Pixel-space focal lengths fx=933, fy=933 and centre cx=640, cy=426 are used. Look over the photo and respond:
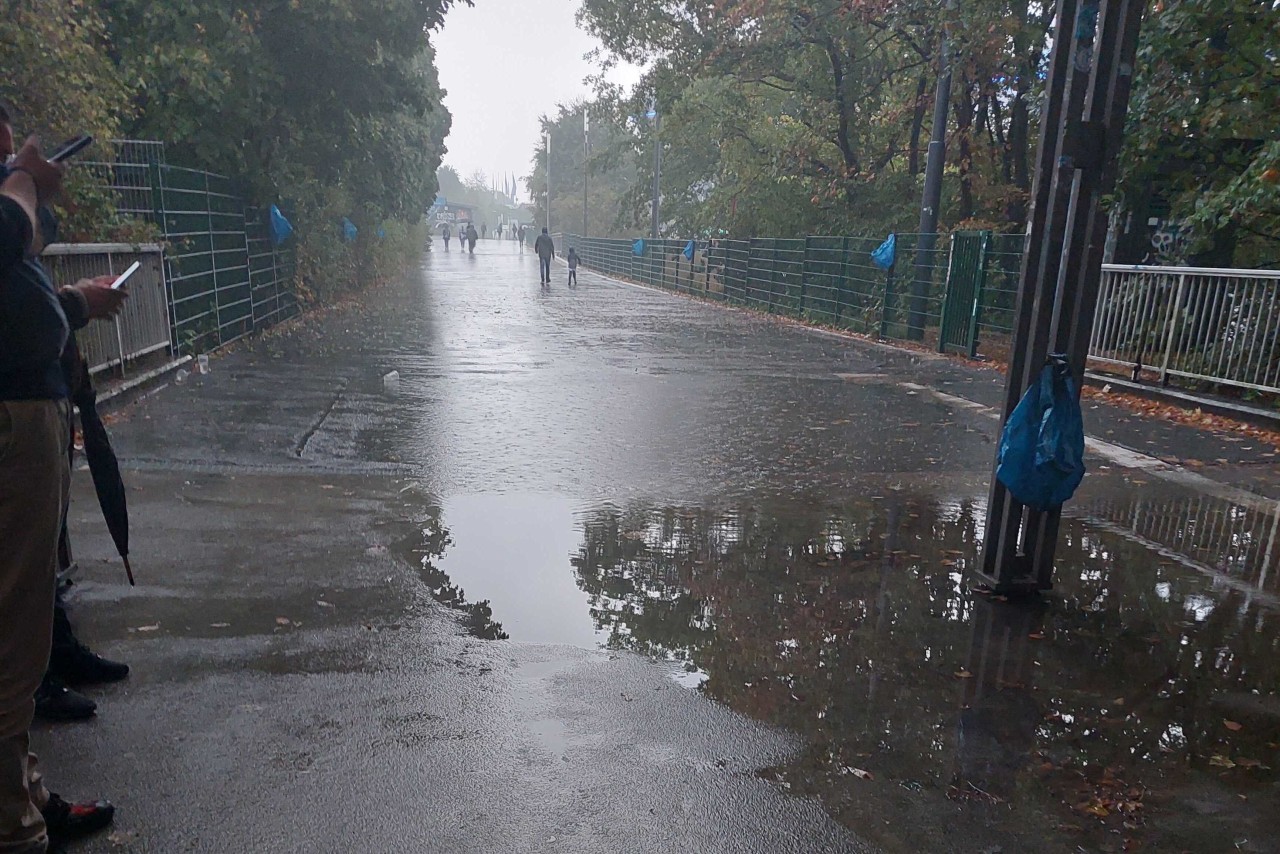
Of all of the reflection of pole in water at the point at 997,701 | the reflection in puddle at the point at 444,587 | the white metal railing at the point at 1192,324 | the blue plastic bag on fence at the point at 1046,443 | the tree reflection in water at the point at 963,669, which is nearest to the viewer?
the tree reflection in water at the point at 963,669

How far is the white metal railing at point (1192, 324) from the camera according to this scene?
9.59 meters

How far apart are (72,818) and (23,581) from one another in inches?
30.4

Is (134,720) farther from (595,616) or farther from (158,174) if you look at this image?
(158,174)

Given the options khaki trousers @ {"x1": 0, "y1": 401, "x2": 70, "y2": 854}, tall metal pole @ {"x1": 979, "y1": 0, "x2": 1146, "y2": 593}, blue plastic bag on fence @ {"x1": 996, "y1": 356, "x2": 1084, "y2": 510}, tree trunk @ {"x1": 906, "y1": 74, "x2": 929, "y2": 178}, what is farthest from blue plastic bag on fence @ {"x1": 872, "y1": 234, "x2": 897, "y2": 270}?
khaki trousers @ {"x1": 0, "y1": 401, "x2": 70, "y2": 854}

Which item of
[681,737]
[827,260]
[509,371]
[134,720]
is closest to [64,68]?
[509,371]

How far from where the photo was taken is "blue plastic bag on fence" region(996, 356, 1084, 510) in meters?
4.56

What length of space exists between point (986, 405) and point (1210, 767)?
7.59 m

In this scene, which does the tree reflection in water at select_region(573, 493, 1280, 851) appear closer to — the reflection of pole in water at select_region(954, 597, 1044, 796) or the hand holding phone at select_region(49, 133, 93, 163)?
the reflection of pole in water at select_region(954, 597, 1044, 796)

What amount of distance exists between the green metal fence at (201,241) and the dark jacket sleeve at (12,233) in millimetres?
8053

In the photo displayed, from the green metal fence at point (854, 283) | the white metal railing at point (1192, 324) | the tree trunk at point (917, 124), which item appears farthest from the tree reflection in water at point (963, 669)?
the tree trunk at point (917, 124)

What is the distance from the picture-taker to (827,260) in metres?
19.9

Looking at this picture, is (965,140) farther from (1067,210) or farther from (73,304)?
(73,304)

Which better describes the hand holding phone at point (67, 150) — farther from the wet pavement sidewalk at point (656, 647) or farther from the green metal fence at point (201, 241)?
the green metal fence at point (201, 241)

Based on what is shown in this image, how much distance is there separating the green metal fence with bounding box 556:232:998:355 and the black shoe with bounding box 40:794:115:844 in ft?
43.9
